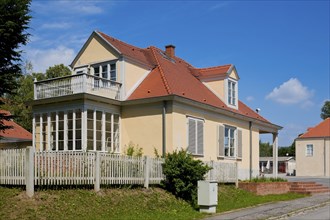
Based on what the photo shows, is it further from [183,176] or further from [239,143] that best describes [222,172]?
[239,143]

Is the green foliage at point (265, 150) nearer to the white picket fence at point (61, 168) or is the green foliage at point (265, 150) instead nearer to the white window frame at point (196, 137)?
the white window frame at point (196, 137)

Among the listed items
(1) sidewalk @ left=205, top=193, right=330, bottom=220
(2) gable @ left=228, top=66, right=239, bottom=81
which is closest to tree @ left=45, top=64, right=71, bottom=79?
(2) gable @ left=228, top=66, right=239, bottom=81

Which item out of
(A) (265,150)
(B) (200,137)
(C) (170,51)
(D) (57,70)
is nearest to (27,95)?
(D) (57,70)

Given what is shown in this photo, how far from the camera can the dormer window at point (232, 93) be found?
28266 mm

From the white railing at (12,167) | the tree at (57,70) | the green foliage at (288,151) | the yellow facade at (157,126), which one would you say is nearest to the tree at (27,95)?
the tree at (57,70)

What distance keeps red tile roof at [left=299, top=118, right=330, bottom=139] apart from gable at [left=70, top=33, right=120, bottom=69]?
3800cm

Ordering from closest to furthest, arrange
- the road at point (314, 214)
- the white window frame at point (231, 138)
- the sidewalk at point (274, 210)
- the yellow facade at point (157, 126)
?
the sidewalk at point (274, 210), the road at point (314, 214), the yellow facade at point (157, 126), the white window frame at point (231, 138)

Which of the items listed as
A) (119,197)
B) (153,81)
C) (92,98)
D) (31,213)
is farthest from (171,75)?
(31,213)

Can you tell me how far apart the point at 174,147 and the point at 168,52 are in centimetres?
911

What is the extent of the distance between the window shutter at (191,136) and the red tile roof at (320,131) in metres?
35.4

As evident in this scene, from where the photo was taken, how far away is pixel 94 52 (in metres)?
24.2

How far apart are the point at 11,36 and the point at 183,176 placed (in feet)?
33.0

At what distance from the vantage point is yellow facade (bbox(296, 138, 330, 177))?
54.1 m

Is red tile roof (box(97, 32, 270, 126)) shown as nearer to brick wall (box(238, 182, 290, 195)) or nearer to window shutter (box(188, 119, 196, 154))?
window shutter (box(188, 119, 196, 154))
